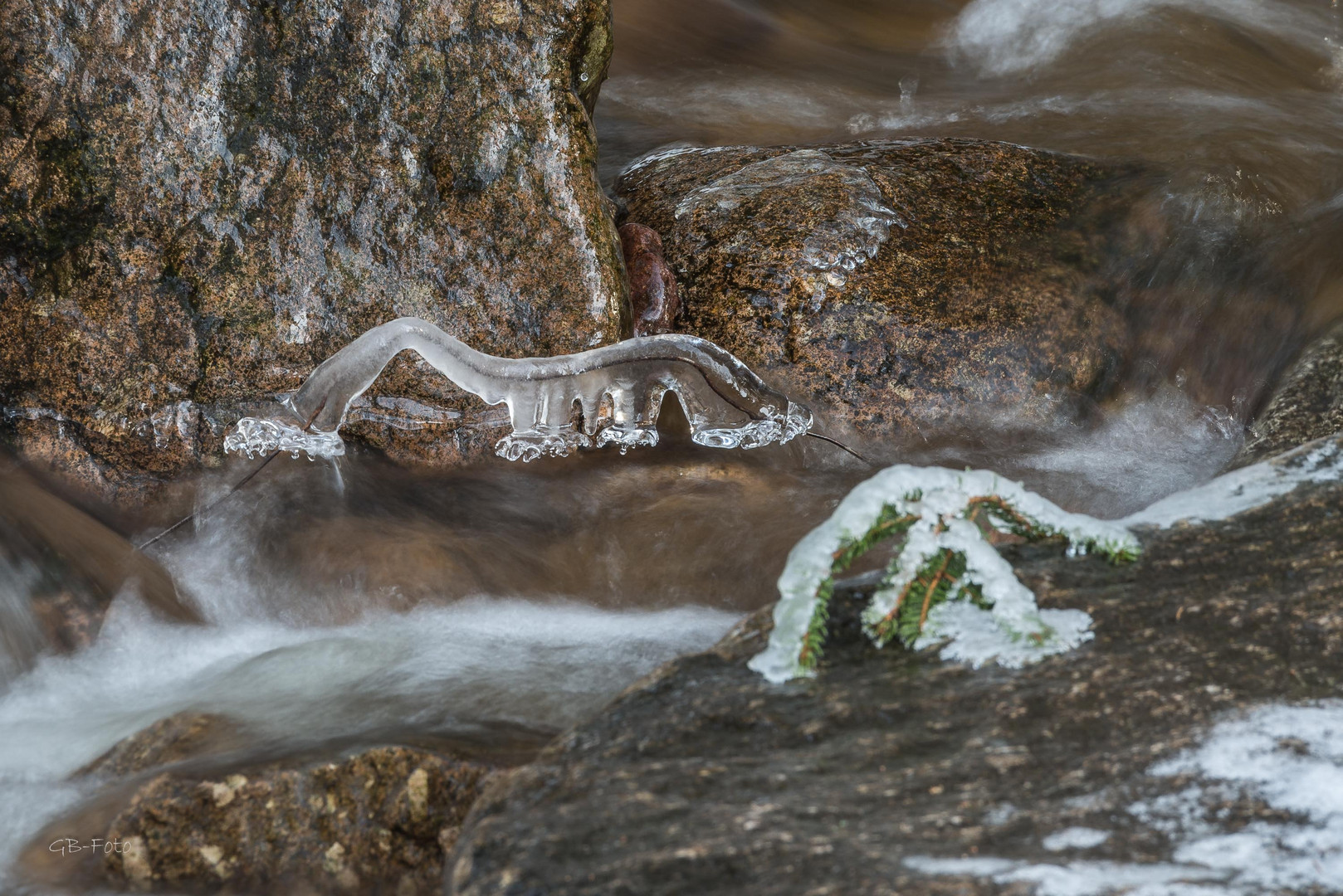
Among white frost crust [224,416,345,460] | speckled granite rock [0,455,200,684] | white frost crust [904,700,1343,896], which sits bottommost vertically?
white frost crust [904,700,1343,896]

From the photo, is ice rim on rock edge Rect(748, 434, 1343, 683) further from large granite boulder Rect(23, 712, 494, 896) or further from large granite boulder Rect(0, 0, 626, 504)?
large granite boulder Rect(0, 0, 626, 504)

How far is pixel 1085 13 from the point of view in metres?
8.53

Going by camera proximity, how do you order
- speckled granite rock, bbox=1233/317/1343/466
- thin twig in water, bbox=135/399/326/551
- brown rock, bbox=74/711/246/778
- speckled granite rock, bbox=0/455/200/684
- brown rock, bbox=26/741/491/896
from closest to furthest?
1. brown rock, bbox=26/741/491/896
2. brown rock, bbox=74/711/246/778
3. speckled granite rock, bbox=0/455/200/684
4. speckled granite rock, bbox=1233/317/1343/466
5. thin twig in water, bbox=135/399/326/551

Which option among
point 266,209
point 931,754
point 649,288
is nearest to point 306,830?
point 931,754

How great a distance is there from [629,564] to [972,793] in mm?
2493

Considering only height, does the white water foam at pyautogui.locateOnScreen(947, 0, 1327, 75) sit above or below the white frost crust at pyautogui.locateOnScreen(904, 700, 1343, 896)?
above

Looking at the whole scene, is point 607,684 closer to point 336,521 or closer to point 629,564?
point 629,564

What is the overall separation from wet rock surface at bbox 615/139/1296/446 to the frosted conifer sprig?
2.52 metres

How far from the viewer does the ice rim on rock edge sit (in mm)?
2496

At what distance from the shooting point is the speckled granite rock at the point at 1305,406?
4.14 metres

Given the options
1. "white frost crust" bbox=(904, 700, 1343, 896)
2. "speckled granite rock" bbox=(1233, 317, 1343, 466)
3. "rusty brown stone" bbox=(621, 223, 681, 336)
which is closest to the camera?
"white frost crust" bbox=(904, 700, 1343, 896)

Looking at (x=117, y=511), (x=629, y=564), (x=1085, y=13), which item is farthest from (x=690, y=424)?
(x=1085, y=13)

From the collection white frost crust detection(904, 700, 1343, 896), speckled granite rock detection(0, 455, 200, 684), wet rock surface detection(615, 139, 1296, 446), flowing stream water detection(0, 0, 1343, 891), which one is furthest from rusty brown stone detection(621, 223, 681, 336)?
white frost crust detection(904, 700, 1343, 896)

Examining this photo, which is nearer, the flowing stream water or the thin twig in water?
the flowing stream water
